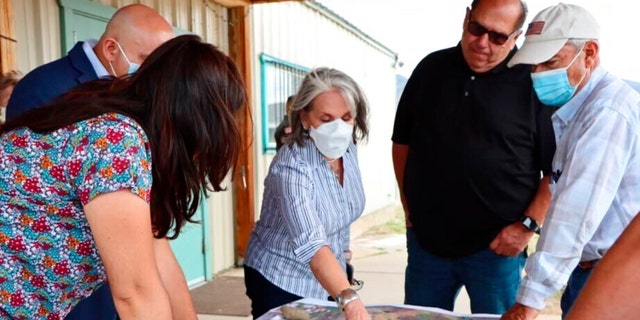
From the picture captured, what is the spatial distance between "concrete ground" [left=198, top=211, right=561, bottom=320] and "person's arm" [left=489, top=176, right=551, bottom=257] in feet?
7.34

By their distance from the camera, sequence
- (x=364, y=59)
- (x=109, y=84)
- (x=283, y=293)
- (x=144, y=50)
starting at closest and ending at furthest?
(x=109, y=84) → (x=283, y=293) → (x=144, y=50) → (x=364, y=59)

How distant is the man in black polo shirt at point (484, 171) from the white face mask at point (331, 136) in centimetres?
44

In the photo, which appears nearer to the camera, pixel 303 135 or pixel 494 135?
pixel 303 135

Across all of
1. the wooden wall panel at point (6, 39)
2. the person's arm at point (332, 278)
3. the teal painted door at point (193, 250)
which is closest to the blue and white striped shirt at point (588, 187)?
the person's arm at point (332, 278)

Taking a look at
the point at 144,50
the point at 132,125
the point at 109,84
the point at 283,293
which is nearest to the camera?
the point at 132,125

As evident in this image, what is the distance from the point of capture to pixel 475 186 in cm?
218

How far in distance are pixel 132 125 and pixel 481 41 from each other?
150cm

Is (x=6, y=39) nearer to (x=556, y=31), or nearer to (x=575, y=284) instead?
(x=556, y=31)

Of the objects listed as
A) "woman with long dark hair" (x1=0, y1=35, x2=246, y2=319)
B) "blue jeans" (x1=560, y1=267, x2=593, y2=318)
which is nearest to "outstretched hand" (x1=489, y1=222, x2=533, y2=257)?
"blue jeans" (x1=560, y1=267, x2=593, y2=318)

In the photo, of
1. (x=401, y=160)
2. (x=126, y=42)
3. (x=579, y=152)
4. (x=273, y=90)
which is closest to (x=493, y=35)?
(x=401, y=160)

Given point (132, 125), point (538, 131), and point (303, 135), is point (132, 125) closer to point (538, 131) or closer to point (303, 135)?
point (303, 135)

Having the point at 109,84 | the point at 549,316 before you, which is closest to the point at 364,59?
the point at 549,316

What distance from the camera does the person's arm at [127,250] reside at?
97 centimetres

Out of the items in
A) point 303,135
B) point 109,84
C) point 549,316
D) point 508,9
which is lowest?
point 549,316
